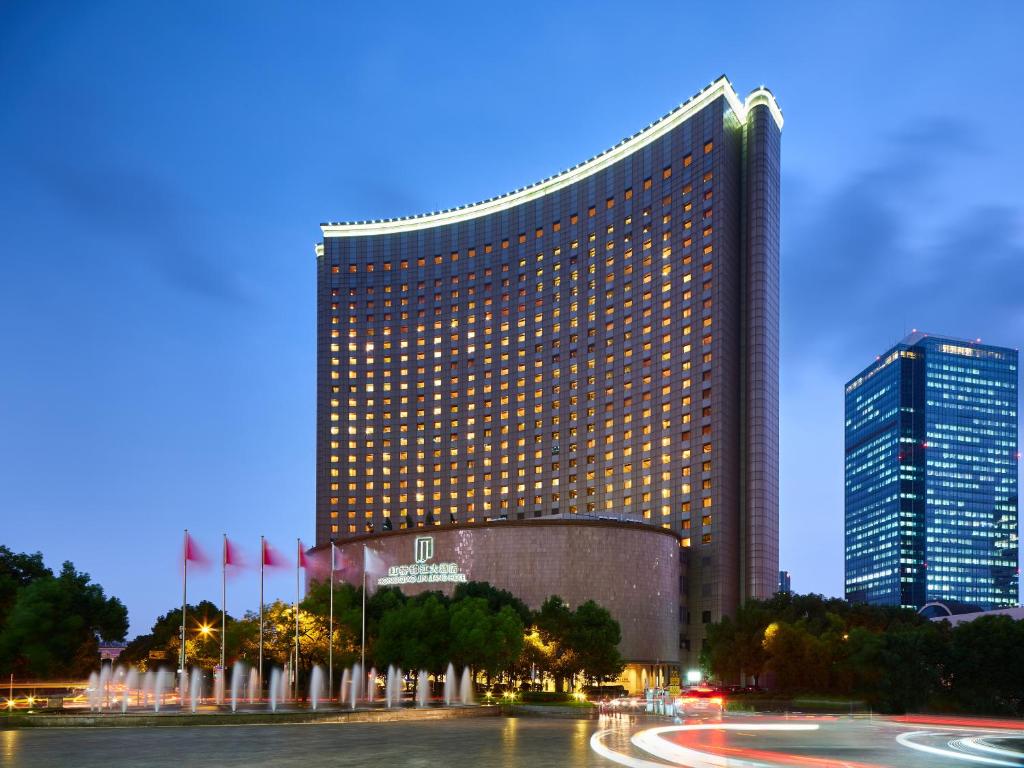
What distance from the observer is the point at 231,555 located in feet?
185

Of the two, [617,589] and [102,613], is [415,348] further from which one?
[102,613]

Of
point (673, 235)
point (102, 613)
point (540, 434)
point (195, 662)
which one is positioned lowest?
point (195, 662)

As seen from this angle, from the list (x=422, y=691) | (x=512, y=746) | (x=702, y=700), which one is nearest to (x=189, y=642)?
(x=422, y=691)

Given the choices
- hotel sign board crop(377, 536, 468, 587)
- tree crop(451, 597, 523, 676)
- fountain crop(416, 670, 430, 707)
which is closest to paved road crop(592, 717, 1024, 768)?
fountain crop(416, 670, 430, 707)

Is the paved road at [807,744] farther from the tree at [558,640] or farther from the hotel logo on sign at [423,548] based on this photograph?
the hotel logo on sign at [423,548]

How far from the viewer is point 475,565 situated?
11388 centimetres

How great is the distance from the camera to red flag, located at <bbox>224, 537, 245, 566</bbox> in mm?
55875

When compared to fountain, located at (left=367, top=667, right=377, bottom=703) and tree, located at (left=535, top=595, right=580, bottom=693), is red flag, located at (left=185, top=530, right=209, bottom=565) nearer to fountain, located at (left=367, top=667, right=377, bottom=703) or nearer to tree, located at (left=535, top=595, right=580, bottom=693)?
fountain, located at (left=367, top=667, right=377, bottom=703)

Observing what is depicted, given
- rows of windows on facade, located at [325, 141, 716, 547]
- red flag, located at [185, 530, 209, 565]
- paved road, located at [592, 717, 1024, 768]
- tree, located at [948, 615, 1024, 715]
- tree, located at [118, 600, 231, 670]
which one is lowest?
tree, located at [118, 600, 231, 670]

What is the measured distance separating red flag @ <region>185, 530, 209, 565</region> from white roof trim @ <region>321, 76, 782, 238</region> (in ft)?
350

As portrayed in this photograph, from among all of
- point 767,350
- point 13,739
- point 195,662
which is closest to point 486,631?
point 195,662

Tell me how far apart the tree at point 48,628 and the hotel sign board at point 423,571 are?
142 feet

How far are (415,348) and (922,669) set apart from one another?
116472mm

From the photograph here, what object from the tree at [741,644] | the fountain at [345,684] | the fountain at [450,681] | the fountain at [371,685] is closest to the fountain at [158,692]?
the fountain at [345,684]
